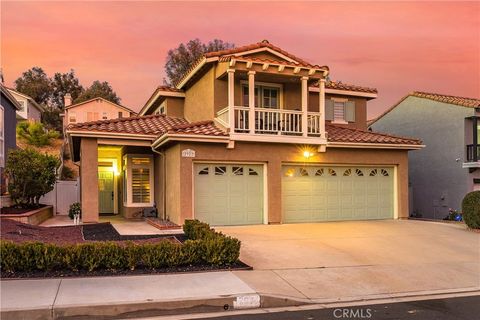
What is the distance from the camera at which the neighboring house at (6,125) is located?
772 inches

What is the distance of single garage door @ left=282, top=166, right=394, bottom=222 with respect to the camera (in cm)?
1661

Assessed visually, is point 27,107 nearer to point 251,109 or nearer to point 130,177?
point 130,177

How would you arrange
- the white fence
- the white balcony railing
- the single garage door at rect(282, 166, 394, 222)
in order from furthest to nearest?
the white fence
the single garage door at rect(282, 166, 394, 222)
the white balcony railing

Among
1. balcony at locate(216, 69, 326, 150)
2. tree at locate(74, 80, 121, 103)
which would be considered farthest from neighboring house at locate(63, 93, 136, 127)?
balcony at locate(216, 69, 326, 150)

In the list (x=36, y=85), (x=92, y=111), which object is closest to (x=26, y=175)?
(x=92, y=111)

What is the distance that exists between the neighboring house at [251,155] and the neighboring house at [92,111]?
25.9 m

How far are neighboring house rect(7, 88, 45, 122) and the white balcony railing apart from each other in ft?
101

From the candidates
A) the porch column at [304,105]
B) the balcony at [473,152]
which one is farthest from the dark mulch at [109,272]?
the balcony at [473,152]

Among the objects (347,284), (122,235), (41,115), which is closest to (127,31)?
(122,235)

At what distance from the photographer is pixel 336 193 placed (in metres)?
17.2

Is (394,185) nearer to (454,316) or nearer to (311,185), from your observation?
(311,185)

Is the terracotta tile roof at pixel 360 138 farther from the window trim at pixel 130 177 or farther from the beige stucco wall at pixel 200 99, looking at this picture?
the window trim at pixel 130 177

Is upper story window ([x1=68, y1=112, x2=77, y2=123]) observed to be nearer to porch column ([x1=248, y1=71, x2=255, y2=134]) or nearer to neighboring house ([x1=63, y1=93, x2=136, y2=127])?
neighboring house ([x1=63, y1=93, x2=136, y2=127])

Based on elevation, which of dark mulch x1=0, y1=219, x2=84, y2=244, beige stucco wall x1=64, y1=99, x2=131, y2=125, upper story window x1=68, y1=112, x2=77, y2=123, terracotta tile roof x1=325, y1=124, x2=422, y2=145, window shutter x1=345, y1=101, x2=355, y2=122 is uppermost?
beige stucco wall x1=64, y1=99, x2=131, y2=125
